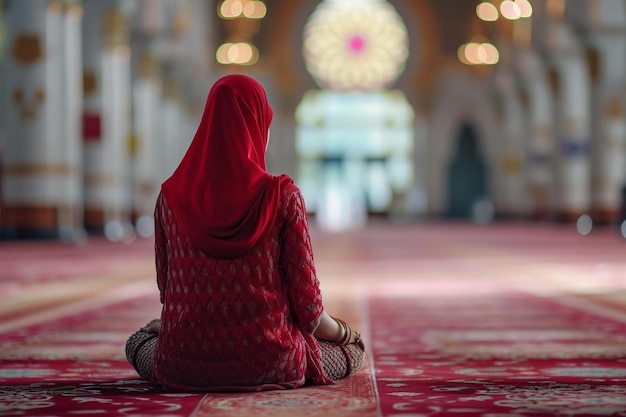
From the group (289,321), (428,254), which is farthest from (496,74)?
(289,321)

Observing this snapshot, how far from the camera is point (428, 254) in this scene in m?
14.5

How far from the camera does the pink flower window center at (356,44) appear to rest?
1484 inches

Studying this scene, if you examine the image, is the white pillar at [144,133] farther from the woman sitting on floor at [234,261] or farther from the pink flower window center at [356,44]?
the woman sitting on floor at [234,261]

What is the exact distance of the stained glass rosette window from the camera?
124ft

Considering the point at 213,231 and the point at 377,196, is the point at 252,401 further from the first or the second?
the point at 377,196

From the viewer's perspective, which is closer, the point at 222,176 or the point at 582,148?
the point at 222,176

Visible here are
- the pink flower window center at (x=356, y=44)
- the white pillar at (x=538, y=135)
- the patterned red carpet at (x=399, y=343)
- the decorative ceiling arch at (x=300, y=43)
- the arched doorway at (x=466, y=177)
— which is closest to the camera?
the patterned red carpet at (x=399, y=343)

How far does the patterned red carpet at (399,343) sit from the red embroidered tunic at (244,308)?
3.2 inches

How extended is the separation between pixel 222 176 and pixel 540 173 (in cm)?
3069

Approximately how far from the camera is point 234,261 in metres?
3.37

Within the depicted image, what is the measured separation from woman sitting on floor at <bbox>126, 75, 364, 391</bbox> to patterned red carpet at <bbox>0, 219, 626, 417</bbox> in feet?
0.34

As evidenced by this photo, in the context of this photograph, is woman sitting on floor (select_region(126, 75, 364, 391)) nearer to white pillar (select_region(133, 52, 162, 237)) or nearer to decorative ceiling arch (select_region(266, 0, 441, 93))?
white pillar (select_region(133, 52, 162, 237))

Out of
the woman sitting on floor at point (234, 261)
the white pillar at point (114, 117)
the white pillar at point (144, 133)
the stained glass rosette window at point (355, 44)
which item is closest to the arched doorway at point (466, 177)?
the stained glass rosette window at point (355, 44)

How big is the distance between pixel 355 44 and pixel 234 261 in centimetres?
3481
